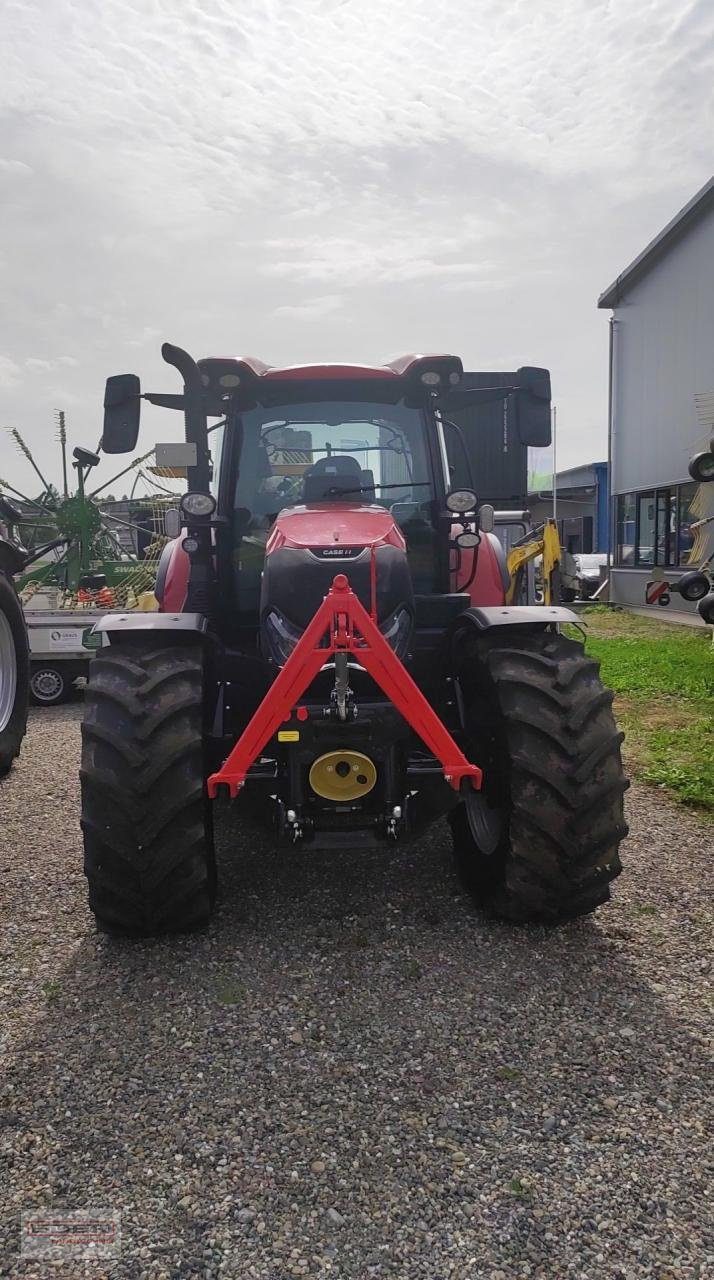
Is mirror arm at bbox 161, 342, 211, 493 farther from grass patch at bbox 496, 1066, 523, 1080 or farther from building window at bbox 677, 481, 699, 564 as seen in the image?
building window at bbox 677, 481, 699, 564

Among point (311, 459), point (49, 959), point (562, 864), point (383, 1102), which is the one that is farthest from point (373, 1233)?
point (311, 459)

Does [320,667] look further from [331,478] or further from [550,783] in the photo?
[331,478]

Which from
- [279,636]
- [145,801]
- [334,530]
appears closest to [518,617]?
[334,530]

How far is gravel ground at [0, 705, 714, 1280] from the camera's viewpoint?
1983mm

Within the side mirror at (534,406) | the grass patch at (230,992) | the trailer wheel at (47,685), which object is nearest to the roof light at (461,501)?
the side mirror at (534,406)

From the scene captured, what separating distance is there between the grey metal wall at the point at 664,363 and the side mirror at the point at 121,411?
11.6 meters

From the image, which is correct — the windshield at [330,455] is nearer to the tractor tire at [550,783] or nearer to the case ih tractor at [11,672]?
the tractor tire at [550,783]

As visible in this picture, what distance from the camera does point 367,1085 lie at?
2510mm

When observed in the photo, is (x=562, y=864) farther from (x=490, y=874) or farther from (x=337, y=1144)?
(x=337, y=1144)

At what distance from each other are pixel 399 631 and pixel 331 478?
989 millimetres

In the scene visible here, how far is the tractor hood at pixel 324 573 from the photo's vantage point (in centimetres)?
337

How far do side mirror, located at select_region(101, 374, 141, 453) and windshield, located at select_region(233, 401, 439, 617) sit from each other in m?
0.52

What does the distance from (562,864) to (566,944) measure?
368mm

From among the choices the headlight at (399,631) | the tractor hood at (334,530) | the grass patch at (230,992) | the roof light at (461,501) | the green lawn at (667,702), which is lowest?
the green lawn at (667,702)
